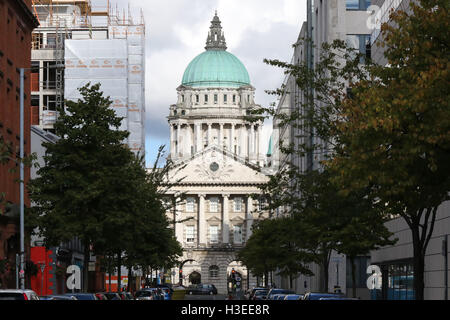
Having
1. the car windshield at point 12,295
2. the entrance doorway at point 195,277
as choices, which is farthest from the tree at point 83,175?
the entrance doorway at point 195,277

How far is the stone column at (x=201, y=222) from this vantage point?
7210 inches

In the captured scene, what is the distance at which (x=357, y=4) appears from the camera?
246 ft

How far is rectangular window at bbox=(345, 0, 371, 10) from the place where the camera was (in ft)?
244

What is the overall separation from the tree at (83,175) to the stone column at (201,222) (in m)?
136

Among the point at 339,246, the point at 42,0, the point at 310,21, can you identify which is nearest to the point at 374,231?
the point at 339,246

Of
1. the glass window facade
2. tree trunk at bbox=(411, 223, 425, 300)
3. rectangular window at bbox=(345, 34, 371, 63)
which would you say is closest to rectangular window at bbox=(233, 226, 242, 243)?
rectangular window at bbox=(345, 34, 371, 63)

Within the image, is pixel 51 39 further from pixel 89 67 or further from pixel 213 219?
pixel 213 219

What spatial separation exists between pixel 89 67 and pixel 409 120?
7874cm

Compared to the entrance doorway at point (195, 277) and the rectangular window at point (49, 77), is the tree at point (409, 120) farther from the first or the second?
the entrance doorway at point (195, 277)

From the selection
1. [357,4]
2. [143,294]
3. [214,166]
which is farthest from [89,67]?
[214,166]

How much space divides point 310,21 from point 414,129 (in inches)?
2795

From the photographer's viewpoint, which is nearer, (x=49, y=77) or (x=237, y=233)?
(x=49, y=77)

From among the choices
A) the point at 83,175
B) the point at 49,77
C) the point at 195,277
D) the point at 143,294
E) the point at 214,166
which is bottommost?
the point at 195,277
